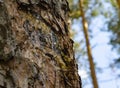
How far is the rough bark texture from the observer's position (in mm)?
720

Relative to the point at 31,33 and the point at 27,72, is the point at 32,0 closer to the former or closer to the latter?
the point at 31,33

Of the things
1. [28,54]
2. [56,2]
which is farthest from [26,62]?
[56,2]

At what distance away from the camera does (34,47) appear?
0.77 metres

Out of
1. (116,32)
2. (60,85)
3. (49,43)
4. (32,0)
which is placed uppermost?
(116,32)

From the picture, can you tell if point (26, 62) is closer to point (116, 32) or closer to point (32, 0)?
point (32, 0)

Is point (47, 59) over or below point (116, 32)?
below

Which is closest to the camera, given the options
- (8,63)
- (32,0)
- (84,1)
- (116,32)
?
(8,63)

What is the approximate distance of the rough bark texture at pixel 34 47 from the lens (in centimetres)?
72

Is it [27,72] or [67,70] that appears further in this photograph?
[67,70]

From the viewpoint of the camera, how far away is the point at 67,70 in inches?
33.2

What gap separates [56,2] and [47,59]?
0.21 m

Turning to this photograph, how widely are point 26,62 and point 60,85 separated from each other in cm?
11

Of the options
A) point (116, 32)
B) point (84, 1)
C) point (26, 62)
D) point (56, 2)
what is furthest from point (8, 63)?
point (116, 32)

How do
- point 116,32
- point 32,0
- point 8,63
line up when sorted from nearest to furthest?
point 8,63 → point 32,0 → point 116,32
